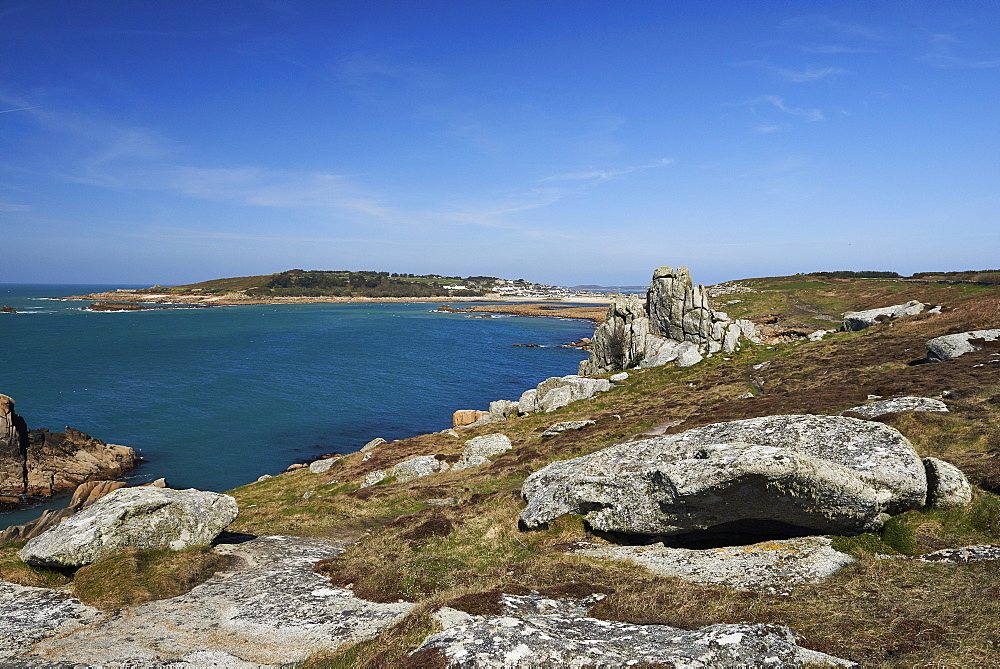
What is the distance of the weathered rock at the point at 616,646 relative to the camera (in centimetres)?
827

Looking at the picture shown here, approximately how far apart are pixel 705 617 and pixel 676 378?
46.2m

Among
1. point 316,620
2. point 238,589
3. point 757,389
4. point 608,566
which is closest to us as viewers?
point 316,620

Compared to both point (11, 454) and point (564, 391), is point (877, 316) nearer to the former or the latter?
point (564, 391)

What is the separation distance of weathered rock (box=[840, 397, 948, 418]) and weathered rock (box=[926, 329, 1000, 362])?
52.2 feet

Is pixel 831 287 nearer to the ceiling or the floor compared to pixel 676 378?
nearer to the ceiling

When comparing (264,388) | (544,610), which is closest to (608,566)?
(544,610)

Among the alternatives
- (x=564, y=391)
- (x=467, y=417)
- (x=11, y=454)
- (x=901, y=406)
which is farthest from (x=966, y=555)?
(x=11, y=454)

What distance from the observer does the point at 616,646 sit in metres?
9.35

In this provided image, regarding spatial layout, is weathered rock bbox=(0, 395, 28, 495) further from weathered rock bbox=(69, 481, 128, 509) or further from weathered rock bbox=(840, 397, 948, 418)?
weathered rock bbox=(840, 397, 948, 418)

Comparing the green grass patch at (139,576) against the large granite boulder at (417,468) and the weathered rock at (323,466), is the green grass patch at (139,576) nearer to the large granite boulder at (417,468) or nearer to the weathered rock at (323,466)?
the large granite boulder at (417,468)

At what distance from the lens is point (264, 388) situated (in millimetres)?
83250

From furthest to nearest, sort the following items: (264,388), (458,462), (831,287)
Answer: (831,287), (264,388), (458,462)

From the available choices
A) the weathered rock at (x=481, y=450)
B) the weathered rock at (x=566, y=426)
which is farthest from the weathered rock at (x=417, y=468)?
the weathered rock at (x=566, y=426)

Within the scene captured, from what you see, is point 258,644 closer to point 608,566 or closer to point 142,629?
point 142,629
